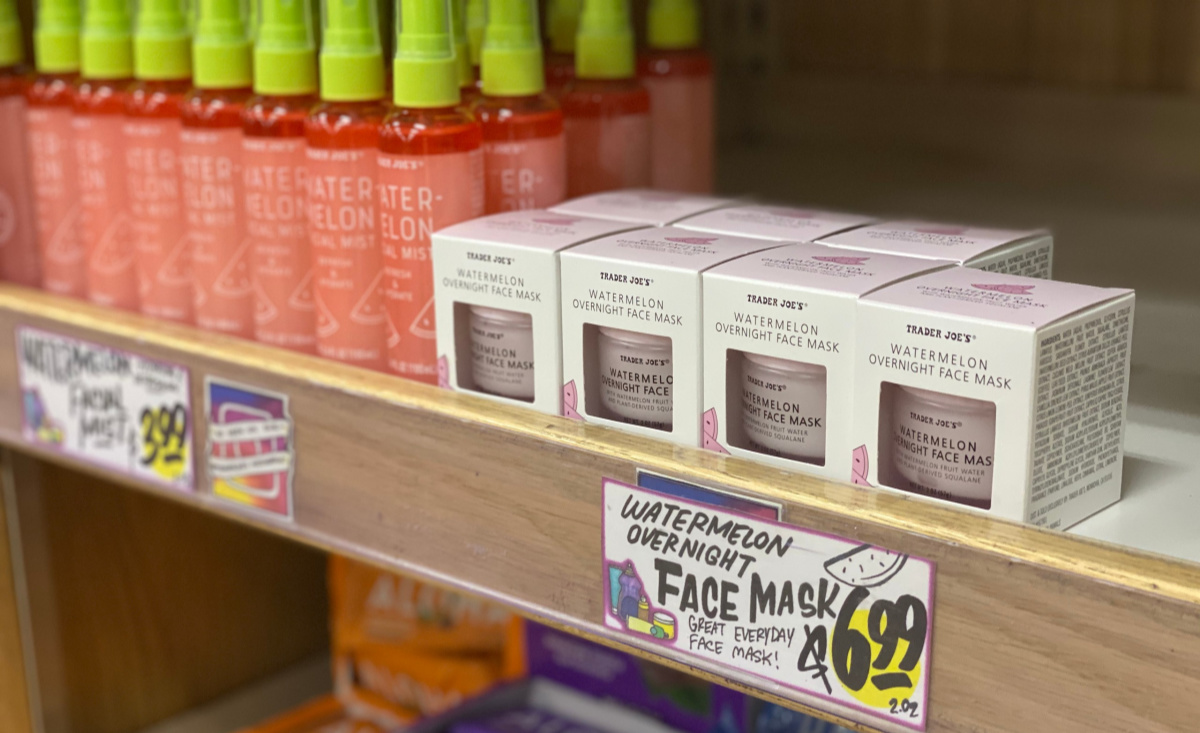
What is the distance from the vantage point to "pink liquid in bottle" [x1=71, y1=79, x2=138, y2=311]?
90cm

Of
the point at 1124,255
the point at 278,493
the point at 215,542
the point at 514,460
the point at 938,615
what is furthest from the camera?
the point at 215,542

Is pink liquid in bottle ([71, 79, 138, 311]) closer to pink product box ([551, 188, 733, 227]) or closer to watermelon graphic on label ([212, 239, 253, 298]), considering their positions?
watermelon graphic on label ([212, 239, 253, 298])

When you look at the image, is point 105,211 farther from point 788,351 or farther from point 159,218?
point 788,351

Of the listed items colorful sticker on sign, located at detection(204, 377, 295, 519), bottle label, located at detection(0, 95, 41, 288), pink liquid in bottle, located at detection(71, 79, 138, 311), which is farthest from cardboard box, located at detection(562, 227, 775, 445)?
bottle label, located at detection(0, 95, 41, 288)

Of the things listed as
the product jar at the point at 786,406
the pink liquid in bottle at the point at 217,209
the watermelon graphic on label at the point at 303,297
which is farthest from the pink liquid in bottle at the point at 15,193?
the product jar at the point at 786,406

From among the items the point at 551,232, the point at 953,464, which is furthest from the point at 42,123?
the point at 953,464

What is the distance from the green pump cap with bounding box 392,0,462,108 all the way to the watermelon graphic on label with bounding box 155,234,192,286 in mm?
253

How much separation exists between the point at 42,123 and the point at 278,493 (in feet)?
1.18

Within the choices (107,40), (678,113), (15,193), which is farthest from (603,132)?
(15,193)

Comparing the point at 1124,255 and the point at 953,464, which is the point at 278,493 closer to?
the point at 953,464

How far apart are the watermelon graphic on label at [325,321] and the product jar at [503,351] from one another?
11cm

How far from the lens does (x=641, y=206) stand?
757 mm

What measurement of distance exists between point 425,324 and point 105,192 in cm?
32

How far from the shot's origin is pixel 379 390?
29.0 inches
